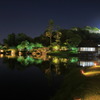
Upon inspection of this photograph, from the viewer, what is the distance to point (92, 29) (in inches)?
3327

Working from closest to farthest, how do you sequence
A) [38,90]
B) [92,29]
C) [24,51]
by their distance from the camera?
[38,90] < [24,51] < [92,29]

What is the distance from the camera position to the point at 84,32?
7531cm

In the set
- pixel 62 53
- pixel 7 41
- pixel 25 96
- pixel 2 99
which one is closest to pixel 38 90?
pixel 25 96

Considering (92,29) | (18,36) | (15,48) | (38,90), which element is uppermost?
(92,29)

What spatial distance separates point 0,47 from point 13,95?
198 feet

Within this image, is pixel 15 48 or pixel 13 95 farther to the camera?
pixel 15 48

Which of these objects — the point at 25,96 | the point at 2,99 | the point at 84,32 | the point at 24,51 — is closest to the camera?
the point at 2,99

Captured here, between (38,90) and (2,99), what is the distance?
284 centimetres

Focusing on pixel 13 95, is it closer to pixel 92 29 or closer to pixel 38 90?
pixel 38 90

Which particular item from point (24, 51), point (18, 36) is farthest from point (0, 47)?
point (24, 51)

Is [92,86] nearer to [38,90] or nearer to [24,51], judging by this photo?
[38,90]

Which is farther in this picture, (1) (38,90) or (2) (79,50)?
(2) (79,50)

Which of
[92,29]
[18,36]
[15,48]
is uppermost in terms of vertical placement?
[92,29]

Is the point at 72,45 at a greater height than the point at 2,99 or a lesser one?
greater
